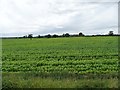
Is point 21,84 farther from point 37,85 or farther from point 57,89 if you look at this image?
point 57,89

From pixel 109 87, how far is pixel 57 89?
1104mm

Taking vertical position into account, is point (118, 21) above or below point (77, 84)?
above

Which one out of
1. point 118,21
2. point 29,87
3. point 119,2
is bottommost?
point 29,87

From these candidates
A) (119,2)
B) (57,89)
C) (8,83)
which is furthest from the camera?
(8,83)

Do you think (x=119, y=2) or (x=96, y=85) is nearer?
(x=119, y=2)

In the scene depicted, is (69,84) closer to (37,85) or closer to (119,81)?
(37,85)

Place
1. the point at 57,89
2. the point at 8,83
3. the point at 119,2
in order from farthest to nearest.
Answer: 1. the point at 8,83
2. the point at 57,89
3. the point at 119,2

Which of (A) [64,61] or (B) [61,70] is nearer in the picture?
(B) [61,70]

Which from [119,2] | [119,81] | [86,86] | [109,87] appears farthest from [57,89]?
[119,2]

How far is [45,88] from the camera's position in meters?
5.61

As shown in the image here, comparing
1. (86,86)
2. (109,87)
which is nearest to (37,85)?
(86,86)

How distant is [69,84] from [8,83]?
4.48ft

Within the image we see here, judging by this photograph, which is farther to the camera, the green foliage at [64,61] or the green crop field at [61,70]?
the green foliage at [64,61]

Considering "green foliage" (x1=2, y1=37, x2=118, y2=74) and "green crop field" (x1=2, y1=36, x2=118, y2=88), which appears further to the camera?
"green foliage" (x1=2, y1=37, x2=118, y2=74)
